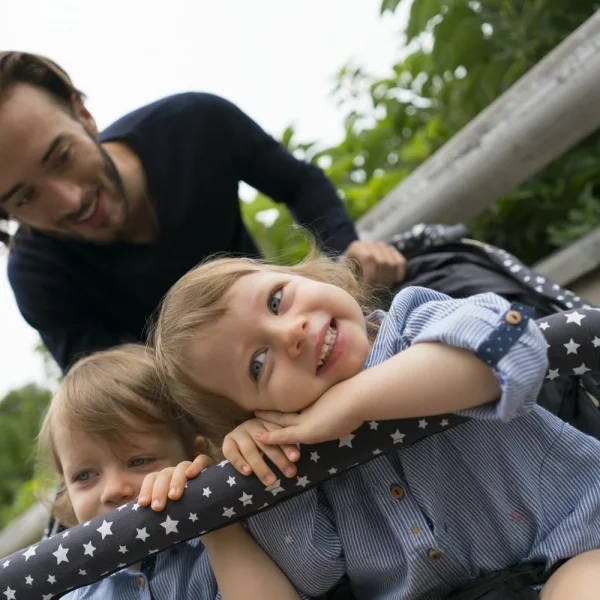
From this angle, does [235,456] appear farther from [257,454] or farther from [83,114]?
[83,114]

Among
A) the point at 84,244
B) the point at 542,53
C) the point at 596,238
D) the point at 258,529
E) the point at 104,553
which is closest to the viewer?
the point at 104,553

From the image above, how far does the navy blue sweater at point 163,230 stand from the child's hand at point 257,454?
70 cm

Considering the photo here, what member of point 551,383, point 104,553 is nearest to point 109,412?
point 104,553

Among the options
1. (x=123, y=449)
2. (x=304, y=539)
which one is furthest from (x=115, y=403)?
(x=304, y=539)

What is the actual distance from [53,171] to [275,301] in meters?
0.66

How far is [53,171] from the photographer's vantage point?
4.80ft

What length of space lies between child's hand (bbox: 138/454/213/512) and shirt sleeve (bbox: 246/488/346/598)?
0.42 ft

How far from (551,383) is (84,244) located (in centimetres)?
96

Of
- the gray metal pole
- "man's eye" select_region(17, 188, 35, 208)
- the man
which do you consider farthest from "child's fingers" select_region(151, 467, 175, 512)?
the gray metal pole

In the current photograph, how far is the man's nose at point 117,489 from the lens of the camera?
1180mm

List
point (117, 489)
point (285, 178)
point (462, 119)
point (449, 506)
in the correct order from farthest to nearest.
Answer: point (462, 119), point (285, 178), point (117, 489), point (449, 506)

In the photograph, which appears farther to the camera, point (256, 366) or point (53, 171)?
point (53, 171)

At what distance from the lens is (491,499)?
39.2 inches

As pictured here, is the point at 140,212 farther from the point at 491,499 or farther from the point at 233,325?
the point at 491,499
